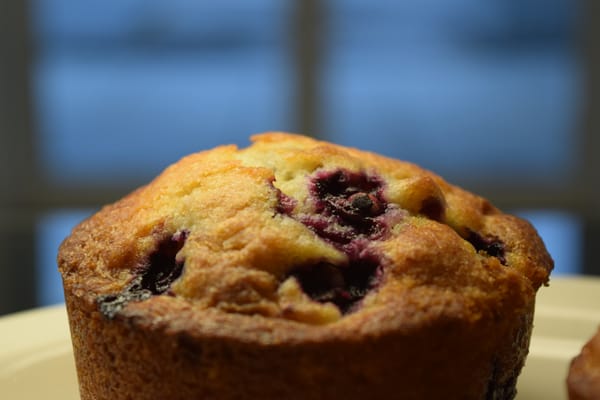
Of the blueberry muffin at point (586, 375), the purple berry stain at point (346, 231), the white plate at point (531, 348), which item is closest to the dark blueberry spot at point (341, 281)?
the purple berry stain at point (346, 231)

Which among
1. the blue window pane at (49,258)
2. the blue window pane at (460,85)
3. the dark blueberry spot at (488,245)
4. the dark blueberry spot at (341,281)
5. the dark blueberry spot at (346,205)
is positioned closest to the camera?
the dark blueberry spot at (341,281)

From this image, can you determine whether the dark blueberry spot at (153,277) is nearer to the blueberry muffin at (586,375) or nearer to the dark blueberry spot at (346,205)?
the dark blueberry spot at (346,205)

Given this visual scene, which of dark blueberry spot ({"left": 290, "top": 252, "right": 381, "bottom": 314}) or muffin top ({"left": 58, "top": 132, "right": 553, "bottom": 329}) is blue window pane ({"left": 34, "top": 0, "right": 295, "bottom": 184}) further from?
dark blueberry spot ({"left": 290, "top": 252, "right": 381, "bottom": 314})

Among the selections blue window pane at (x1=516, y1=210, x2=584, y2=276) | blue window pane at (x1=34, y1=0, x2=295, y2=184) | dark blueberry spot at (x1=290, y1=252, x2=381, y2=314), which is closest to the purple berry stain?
dark blueberry spot at (x1=290, y1=252, x2=381, y2=314)

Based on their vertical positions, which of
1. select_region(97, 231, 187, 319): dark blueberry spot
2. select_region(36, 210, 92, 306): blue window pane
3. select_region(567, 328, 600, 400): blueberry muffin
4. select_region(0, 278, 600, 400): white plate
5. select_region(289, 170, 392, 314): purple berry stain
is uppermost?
select_region(289, 170, 392, 314): purple berry stain

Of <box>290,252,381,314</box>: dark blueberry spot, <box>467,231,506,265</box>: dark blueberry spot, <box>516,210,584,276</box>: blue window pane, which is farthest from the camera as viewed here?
<box>516,210,584,276</box>: blue window pane

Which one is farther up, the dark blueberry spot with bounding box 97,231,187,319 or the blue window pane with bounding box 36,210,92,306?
the dark blueberry spot with bounding box 97,231,187,319

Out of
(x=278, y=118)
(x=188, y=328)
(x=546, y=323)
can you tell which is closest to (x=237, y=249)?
(x=188, y=328)

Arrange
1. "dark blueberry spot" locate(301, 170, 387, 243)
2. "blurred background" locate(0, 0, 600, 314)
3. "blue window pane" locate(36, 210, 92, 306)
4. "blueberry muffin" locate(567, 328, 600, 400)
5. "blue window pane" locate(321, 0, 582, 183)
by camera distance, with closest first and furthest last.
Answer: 1. "blueberry muffin" locate(567, 328, 600, 400)
2. "dark blueberry spot" locate(301, 170, 387, 243)
3. "blue window pane" locate(36, 210, 92, 306)
4. "blurred background" locate(0, 0, 600, 314)
5. "blue window pane" locate(321, 0, 582, 183)

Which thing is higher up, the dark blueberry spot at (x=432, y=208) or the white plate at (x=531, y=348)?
the dark blueberry spot at (x=432, y=208)
